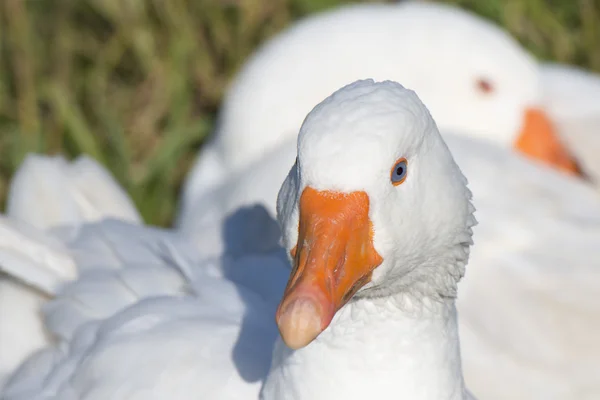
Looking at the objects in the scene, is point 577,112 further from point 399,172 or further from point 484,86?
point 399,172

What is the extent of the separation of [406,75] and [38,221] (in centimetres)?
→ 129

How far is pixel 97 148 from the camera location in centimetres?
383

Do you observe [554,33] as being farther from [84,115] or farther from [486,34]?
[84,115]

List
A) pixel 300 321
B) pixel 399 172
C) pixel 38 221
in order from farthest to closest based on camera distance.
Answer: pixel 38 221, pixel 399 172, pixel 300 321

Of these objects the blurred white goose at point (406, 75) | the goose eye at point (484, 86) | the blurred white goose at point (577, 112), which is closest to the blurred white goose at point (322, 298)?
the blurred white goose at point (406, 75)

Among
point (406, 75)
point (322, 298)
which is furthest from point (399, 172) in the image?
point (406, 75)

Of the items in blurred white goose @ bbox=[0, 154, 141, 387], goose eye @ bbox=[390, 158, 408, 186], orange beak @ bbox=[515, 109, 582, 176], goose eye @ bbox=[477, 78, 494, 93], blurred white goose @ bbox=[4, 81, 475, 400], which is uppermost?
goose eye @ bbox=[390, 158, 408, 186]

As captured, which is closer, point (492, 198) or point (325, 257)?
point (325, 257)

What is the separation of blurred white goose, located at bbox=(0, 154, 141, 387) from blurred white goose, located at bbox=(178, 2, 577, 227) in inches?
21.0

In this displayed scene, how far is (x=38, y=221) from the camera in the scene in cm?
295

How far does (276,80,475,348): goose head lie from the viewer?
161 cm

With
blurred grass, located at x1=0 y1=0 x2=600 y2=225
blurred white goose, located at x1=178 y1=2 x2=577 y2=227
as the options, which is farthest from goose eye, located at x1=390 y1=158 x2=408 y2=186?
blurred grass, located at x1=0 y1=0 x2=600 y2=225

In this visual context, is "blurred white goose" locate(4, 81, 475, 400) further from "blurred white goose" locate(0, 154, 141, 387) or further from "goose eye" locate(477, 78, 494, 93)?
"goose eye" locate(477, 78, 494, 93)

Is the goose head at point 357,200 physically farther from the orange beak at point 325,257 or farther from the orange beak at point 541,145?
the orange beak at point 541,145
